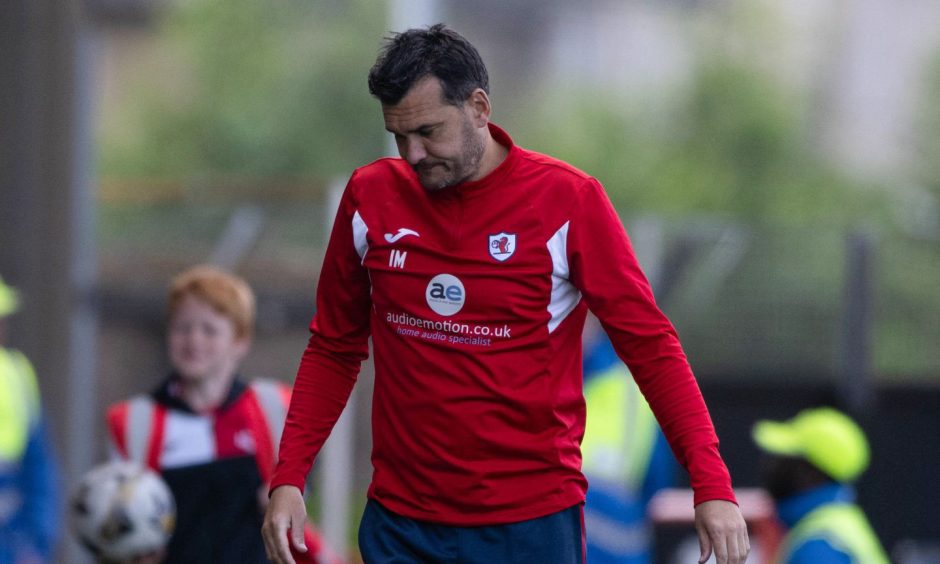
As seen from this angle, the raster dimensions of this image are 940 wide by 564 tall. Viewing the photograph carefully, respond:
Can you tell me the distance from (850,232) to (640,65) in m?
28.0

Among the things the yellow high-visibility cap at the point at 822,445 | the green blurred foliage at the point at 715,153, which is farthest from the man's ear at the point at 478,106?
the green blurred foliage at the point at 715,153

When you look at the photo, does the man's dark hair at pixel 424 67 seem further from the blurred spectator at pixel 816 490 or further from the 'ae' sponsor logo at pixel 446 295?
the blurred spectator at pixel 816 490

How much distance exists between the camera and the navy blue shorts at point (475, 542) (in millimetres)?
4031

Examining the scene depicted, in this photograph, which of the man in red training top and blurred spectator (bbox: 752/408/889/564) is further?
blurred spectator (bbox: 752/408/889/564)

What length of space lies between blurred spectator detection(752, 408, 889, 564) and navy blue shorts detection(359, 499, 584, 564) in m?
2.56

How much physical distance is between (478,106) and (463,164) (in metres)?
0.15

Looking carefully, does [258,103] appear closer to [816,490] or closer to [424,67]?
[816,490]

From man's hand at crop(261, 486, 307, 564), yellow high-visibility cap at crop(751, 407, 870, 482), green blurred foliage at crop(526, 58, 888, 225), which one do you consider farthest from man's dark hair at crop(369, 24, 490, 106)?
green blurred foliage at crop(526, 58, 888, 225)

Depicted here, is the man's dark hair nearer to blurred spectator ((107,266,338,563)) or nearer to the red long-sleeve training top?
the red long-sleeve training top

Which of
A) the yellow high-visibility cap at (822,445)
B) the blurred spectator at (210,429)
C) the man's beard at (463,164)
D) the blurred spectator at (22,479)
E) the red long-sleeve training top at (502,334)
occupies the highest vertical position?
the man's beard at (463,164)

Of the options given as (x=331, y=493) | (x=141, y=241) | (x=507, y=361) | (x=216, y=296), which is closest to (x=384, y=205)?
(x=507, y=361)

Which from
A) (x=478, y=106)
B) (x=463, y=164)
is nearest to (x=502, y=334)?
(x=463, y=164)

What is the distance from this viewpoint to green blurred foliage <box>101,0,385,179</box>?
108ft

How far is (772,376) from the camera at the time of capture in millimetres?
10688
